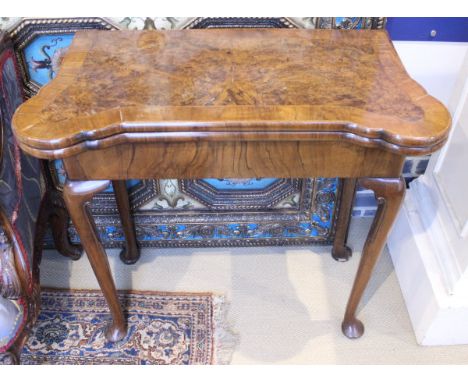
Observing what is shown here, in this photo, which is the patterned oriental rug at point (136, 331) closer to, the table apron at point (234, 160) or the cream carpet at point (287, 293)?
the cream carpet at point (287, 293)

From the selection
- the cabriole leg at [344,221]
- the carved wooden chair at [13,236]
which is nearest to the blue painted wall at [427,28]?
the cabriole leg at [344,221]

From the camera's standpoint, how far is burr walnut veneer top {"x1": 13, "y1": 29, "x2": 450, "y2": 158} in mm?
975

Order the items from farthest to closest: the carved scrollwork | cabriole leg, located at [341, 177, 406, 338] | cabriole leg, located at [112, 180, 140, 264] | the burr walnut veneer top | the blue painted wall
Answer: cabriole leg, located at [112, 180, 140, 264] < the blue painted wall < the carved scrollwork < cabriole leg, located at [341, 177, 406, 338] < the burr walnut veneer top

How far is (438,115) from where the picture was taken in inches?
39.6

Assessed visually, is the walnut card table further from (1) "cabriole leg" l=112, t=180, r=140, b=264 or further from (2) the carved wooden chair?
(1) "cabriole leg" l=112, t=180, r=140, b=264

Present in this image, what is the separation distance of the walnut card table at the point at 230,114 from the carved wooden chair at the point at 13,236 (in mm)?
193

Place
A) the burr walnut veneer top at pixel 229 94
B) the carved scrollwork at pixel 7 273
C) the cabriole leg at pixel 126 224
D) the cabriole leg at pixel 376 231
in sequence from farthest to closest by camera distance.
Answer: the cabriole leg at pixel 126 224 → the carved scrollwork at pixel 7 273 → the cabriole leg at pixel 376 231 → the burr walnut veneer top at pixel 229 94

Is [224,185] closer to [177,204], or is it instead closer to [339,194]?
[177,204]

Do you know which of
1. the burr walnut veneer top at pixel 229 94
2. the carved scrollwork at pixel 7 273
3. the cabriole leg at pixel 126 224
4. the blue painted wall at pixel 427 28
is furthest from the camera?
the cabriole leg at pixel 126 224

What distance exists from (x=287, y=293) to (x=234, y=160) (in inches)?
31.9

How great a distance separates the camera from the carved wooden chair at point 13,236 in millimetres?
1226

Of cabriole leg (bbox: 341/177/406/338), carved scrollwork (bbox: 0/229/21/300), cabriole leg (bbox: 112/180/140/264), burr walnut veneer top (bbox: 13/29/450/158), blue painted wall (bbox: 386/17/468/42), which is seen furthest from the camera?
cabriole leg (bbox: 112/180/140/264)

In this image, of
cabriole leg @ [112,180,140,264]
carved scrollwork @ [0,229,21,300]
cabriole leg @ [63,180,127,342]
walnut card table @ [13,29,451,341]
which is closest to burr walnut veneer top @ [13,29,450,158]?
walnut card table @ [13,29,451,341]

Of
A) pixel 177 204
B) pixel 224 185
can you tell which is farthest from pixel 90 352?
pixel 224 185
